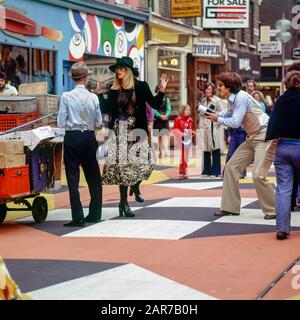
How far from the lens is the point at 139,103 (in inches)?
380

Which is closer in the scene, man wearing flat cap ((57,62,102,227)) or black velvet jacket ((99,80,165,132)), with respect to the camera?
man wearing flat cap ((57,62,102,227))

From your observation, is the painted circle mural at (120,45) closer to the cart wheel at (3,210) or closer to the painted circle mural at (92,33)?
the painted circle mural at (92,33)

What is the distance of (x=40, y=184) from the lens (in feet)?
30.4

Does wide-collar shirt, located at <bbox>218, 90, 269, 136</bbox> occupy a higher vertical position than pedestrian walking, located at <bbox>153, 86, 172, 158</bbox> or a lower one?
higher

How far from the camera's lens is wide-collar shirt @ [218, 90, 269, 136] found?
30.3ft

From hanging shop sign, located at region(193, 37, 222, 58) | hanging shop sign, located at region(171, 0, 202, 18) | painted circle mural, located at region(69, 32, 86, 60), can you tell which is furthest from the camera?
hanging shop sign, located at region(193, 37, 222, 58)

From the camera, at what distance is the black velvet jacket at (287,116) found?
7.99 meters

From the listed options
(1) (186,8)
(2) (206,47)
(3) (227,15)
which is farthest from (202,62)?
(1) (186,8)

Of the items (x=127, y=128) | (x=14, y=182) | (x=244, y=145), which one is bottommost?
(x=14, y=182)

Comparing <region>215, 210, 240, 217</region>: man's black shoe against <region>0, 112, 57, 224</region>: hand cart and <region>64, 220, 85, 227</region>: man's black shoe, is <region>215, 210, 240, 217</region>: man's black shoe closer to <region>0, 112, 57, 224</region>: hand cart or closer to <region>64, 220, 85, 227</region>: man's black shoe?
<region>64, 220, 85, 227</region>: man's black shoe

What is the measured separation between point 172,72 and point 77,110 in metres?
18.1

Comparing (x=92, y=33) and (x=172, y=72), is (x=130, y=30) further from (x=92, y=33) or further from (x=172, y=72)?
(x=172, y=72)

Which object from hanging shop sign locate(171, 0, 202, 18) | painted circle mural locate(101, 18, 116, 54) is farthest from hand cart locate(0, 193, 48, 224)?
hanging shop sign locate(171, 0, 202, 18)

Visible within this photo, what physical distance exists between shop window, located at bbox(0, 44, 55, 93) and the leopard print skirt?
7158 millimetres
